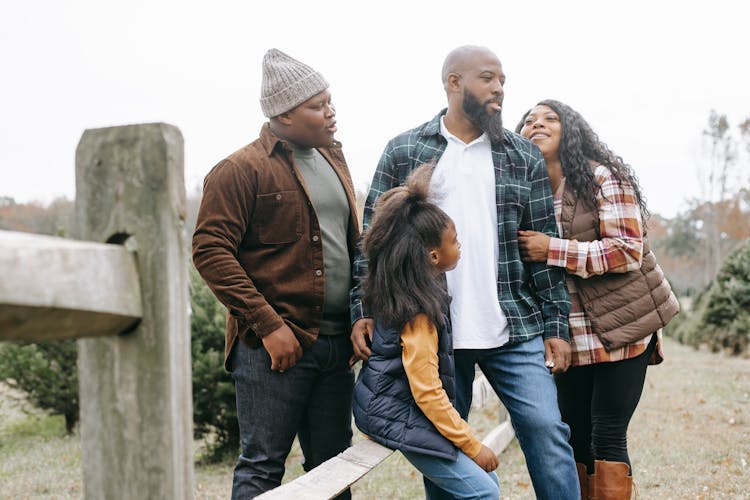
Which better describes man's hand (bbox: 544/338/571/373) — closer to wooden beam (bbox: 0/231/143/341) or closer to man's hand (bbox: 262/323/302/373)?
man's hand (bbox: 262/323/302/373)

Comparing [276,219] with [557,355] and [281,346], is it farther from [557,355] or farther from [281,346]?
[557,355]

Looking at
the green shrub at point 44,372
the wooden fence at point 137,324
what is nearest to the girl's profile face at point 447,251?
the wooden fence at point 137,324

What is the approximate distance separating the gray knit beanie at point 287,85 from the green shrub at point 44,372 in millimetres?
5370

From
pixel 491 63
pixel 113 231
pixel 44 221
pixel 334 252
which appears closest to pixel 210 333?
pixel 334 252

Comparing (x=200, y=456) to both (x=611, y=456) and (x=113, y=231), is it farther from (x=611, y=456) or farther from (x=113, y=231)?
Result: (x=113, y=231)

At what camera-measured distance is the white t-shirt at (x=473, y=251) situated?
320 centimetres

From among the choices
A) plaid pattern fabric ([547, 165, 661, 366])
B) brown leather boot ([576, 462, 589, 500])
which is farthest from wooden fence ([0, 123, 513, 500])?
brown leather boot ([576, 462, 589, 500])

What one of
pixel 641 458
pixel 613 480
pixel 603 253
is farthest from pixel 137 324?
pixel 641 458

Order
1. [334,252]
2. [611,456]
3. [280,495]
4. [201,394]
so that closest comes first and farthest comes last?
[280,495] → [334,252] → [611,456] → [201,394]

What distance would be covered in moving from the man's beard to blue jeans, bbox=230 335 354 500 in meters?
1.14

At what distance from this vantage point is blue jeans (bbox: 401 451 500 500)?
111 inches

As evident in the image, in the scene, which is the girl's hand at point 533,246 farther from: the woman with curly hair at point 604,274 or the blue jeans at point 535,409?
the blue jeans at point 535,409

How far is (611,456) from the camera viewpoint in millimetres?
3502

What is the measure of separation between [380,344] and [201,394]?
152 inches
